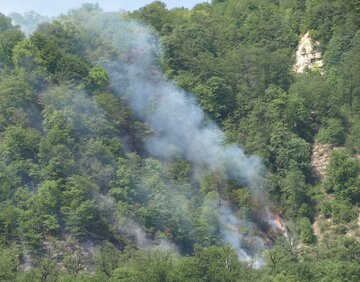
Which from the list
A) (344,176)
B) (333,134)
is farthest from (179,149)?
(344,176)

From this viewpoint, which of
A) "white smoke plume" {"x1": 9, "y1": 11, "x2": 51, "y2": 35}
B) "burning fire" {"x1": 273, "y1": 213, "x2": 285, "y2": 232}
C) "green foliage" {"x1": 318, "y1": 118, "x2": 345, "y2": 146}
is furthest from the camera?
"white smoke plume" {"x1": 9, "y1": 11, "x2": 51, "y2": 35}

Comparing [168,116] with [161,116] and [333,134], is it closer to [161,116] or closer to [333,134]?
[161,116]

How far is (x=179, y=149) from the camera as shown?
92.5 meters

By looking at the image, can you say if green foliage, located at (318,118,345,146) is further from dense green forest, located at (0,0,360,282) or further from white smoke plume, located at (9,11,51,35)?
white smoke plume, located at (9,11,51,35)

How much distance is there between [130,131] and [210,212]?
14342mm

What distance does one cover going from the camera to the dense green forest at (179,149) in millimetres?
76938

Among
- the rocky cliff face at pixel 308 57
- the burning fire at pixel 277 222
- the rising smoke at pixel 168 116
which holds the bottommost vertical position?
the burning fire at pixel 277 222

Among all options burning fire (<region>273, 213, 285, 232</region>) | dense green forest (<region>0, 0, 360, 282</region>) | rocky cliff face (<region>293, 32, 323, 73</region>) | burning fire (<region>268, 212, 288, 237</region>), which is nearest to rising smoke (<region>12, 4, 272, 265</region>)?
dense green forest (<region>0, 0, 360, 282</region>)

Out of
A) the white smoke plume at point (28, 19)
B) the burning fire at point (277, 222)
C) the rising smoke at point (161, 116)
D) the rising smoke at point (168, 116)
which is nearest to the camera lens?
the rising smoke at point (161, 116)

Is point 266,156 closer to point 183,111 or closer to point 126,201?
point 183,111

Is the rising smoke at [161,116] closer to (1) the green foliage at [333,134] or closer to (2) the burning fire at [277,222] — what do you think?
(2) the burning fire at [277,222]

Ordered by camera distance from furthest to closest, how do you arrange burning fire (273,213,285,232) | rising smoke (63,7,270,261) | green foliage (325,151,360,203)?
rising smoke (63,7,270,261) < burning fire (273,213,285,232) < green foliage (325,151,360,203)

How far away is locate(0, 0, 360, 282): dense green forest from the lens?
3029 inches

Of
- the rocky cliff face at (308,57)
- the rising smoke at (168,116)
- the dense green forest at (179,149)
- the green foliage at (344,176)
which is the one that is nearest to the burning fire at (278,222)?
the dense green forest at (179,149)
